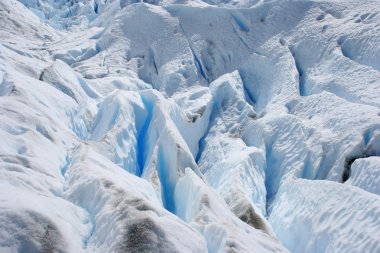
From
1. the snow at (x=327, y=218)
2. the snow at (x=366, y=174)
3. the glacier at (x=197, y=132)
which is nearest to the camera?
the glacier at (x=197, y=132)

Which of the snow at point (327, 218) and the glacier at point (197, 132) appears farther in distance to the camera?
the snow at point (327, 218)

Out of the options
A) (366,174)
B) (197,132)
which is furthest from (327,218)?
(197,132)

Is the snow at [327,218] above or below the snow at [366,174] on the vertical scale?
below

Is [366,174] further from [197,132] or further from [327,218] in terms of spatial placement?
[197,132]

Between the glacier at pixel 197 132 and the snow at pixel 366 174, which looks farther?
the snow at pixel 366 174

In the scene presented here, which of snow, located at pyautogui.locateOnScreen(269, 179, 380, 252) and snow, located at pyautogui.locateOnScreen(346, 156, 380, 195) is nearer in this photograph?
snow, located at pyautogui.locateOnScreen(269, 179, 380, 252)

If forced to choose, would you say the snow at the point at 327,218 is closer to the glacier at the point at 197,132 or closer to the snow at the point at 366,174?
the glacier at the point at 197,132

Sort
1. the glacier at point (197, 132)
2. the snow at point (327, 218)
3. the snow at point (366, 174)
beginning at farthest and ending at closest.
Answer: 1. the snow at point (366, 174)
2. the snow at point (327, 218)
3. the glacier at point (197, 132)

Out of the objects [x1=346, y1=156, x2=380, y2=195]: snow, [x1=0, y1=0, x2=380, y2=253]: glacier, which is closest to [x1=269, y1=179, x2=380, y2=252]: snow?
[x1=0, y1=0, x2=380, y2=253]: glacier

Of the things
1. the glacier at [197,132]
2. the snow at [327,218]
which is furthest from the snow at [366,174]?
the snow at [327,218]

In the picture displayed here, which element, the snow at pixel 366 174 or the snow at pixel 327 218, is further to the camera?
the snow at pixel 366 174

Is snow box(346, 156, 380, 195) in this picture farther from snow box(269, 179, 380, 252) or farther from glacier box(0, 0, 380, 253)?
snow box(269, 179, 380, 252)
